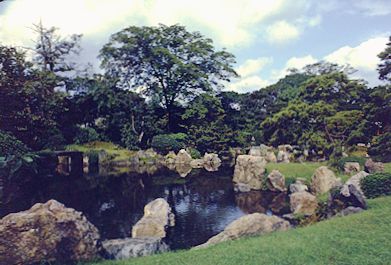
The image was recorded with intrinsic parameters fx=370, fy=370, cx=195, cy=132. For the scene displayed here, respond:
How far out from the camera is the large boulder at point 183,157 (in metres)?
34.2

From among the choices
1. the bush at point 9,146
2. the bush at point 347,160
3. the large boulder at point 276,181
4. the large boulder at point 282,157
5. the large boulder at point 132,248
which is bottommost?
the large boulder at point 132,248

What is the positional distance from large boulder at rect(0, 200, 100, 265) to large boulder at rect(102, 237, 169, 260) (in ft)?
2.43

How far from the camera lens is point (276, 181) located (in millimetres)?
20922

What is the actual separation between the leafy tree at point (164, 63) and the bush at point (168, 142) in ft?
3.66

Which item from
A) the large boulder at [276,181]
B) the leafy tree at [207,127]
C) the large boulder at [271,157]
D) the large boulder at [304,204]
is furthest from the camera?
the leafy tree at [207,127]

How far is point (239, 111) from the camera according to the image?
35.8 m

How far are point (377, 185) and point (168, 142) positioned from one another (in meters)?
23.5

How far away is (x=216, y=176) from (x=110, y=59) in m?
19.7

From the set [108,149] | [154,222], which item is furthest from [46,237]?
[108,149]

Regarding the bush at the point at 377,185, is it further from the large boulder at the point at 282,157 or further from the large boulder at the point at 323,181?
the large boulder at the point at 282,157

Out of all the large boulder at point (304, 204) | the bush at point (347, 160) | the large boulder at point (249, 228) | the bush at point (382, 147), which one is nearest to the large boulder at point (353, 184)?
the large boulder at point (304, 204)

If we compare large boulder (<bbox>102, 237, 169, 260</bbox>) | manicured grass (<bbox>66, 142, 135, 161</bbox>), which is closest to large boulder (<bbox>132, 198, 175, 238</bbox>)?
large boulder (<bbox>102, 237, 169, 260</bbox>)

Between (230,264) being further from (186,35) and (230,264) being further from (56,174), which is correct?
(186,35)

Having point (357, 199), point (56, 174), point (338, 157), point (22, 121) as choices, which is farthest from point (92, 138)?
point (357, 199)
